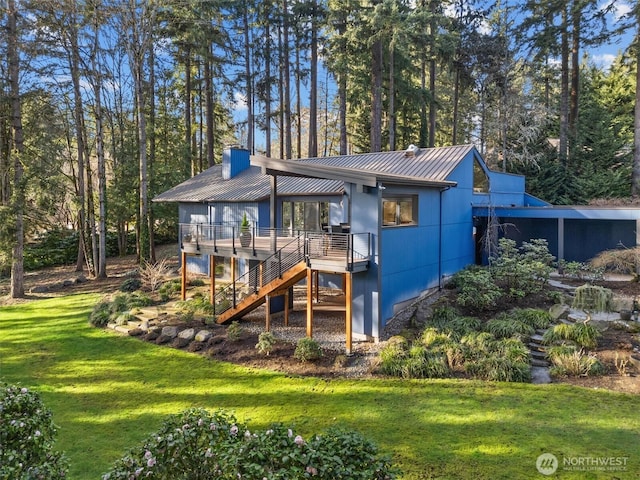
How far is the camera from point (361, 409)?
288 inches

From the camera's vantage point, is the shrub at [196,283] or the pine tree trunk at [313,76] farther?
the pine tree trunk at [313,76]

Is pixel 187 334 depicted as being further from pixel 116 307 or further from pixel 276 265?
pixel 116 307

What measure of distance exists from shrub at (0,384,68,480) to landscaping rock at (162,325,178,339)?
731cm

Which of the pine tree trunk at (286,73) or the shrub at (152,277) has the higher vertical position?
the pine tree trunk at (286,73)

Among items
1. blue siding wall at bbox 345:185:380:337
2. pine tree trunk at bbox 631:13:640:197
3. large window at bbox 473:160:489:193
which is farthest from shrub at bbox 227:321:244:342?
pine tree trunk at bbox 631:13:640:197

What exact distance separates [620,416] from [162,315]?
11613 millimetres

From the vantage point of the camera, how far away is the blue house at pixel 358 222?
1044 cm

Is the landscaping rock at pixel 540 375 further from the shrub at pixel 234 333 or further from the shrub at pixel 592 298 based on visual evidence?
the shrub at pixel 234 333

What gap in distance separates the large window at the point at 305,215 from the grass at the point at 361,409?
7051mm

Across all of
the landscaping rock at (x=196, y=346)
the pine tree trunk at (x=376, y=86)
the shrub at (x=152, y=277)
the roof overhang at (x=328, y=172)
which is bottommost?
the landscaping rock at (x=196, y=346)

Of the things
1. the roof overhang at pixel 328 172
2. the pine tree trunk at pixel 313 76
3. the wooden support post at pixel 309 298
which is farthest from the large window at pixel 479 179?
the pine tree trunk at pixel 313 76

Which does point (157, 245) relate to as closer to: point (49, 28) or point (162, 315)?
point (49, 28)

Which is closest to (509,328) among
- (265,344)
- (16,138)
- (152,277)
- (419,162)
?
(265,344)

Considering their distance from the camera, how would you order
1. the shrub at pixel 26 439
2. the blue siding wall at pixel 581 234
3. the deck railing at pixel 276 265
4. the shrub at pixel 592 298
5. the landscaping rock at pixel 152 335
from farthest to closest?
the blue siding wall at pixel 581 234
the landscaping rock at pixel 152 335
the deck railing at pixel 276 265
the shrub at pixel 592 298
the shrub at pixel 26 439
